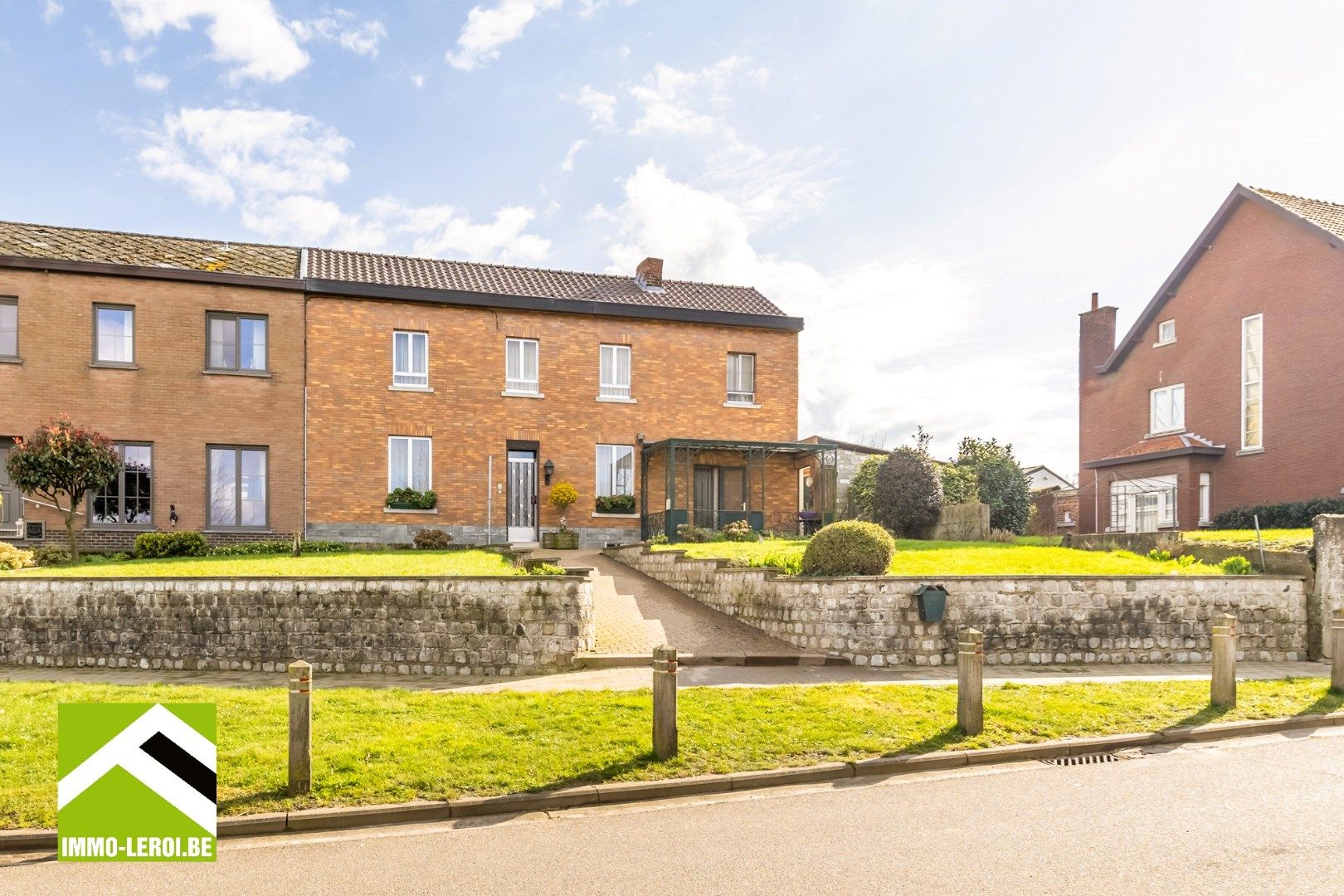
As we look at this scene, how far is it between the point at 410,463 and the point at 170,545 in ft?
18.4

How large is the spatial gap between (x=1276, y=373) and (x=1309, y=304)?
75.0 inches

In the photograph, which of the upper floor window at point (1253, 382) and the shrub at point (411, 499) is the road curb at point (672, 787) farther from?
the upper floor window at point (1253, 382)

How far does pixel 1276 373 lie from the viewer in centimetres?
2395

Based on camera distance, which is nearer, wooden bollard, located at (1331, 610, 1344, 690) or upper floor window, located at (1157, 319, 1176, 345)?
wooden bollard, located at (1331, 610, 1344, 690)

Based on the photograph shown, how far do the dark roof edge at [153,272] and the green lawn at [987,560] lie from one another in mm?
11245

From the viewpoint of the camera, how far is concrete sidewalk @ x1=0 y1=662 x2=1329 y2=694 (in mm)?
11195

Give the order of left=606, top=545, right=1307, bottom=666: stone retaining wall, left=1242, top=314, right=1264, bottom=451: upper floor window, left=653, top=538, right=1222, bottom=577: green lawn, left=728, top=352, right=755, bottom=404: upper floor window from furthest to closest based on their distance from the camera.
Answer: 1. left=728, top=352, right=755, bottom=404: upper floor window
2. left=1242, top=314, right=1264, bottom=451: upper floor window
3. left=653, top=538, right=1222, bottom=577: green lawn
4. left=606, top=545, right=1307, bottom=666: stone retaining wall

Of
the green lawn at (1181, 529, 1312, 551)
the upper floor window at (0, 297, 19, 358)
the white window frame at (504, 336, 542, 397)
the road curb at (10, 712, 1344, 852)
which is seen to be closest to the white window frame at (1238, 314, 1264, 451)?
the green lawn at (1181, 529, 1312, 551)

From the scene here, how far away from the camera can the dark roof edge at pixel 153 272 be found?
65.8 ft

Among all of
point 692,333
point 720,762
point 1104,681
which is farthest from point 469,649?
point 692,333

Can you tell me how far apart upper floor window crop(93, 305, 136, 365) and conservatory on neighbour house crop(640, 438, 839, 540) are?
12413mm

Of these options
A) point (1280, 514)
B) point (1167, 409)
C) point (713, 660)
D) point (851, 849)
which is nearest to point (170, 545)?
point (713, 660)

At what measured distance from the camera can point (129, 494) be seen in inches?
808

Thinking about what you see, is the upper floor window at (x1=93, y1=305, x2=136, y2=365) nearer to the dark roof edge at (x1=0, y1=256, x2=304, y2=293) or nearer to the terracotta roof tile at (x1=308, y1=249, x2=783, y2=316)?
the dark roof edge at (x1=0, y1=256, x2=304, y2=293)
